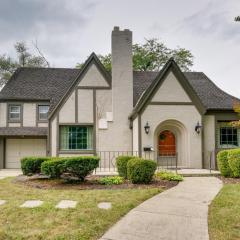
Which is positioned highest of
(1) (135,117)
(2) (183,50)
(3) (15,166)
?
(2) (183,50)

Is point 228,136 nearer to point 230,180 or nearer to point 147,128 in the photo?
point 147,128

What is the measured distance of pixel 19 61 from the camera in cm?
3562

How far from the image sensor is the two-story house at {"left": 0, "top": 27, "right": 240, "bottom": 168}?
17047mm

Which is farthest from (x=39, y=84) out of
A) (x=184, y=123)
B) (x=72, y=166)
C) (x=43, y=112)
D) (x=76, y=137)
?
(x=72, y=166)

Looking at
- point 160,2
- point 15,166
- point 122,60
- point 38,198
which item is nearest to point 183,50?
point 122,60

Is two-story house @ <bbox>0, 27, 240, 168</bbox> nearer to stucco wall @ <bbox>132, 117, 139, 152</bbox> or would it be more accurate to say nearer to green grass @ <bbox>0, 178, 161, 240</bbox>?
stucco wall @ <bbox>132, 117, 139, 152</bbox>

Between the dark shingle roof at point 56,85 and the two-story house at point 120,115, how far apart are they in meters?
0.06

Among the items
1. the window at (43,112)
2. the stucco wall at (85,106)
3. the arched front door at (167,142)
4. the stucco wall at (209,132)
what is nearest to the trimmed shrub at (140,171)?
the arched front door at (167,142)

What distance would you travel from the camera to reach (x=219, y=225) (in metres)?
6.37

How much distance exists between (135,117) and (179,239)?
1218cm

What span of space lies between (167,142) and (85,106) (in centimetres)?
518

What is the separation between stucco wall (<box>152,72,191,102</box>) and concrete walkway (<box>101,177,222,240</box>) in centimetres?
775

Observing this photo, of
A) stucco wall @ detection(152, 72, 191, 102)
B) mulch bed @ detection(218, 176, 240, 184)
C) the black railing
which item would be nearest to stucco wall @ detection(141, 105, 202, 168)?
stucco wall @ detection(152, 72, 191, 102)

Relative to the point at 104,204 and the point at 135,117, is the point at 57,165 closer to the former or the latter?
the point at 104,204
